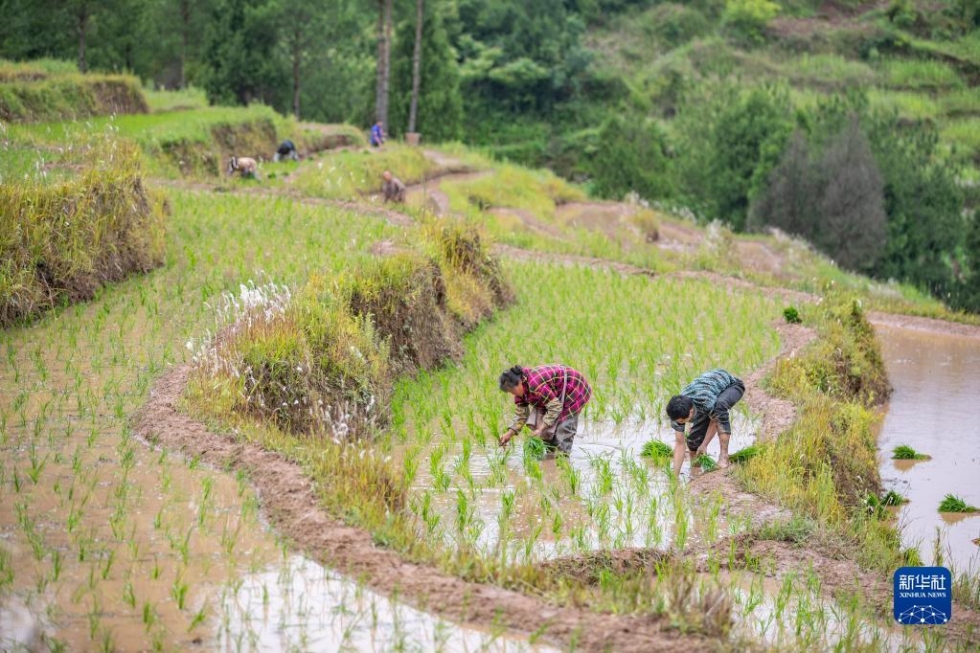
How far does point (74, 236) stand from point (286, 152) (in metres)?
17.7

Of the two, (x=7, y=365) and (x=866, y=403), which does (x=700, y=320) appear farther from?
(x=7, y=365)

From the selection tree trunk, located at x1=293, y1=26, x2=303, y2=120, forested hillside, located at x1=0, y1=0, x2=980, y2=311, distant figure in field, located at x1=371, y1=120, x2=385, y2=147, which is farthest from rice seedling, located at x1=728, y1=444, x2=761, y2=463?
tree trunk, located at x1=293, y1=26, x2=303, y2=120

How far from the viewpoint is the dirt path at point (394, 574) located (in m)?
7.08

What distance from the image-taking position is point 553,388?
37.5 ft

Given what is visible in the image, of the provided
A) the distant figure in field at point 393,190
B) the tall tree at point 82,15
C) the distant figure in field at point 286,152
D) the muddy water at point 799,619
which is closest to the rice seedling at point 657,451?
the muddy water at point 799,619

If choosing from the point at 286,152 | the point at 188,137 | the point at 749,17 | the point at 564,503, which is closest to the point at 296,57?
the point at 286,152

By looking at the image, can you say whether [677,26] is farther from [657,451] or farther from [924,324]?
[657,451]

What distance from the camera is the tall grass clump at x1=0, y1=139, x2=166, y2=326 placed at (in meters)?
13.6

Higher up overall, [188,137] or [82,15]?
[82,15]

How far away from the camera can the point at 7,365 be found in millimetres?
11914

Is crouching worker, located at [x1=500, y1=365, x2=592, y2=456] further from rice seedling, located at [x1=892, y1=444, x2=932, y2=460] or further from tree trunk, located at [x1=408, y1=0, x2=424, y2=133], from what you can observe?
tree trunk, located at [x1=408, y1=0, x2=424, y2=133]

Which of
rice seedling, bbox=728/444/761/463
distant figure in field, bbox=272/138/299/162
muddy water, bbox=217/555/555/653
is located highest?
distant figure in field, bbox=272/138/299/162

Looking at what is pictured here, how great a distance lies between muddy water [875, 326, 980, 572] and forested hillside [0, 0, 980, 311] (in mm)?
12266

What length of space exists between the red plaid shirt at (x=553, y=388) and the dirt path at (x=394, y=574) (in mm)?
2805
